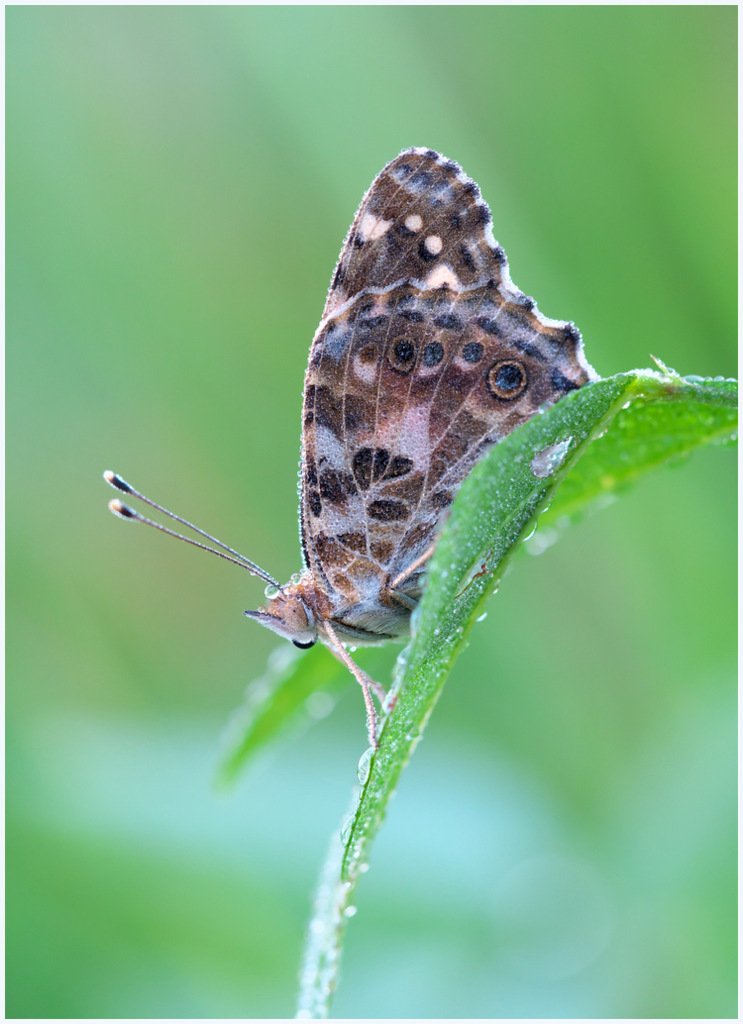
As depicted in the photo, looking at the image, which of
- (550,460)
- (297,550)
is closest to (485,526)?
(550,460)

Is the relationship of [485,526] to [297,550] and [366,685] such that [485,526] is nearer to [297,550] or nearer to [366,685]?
[366,685]

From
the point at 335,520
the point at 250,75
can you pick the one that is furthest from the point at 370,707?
the point at 250,75

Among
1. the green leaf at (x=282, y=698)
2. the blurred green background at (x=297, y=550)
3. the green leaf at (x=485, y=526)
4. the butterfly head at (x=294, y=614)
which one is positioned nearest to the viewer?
the green leaf at (x=485, y=526)

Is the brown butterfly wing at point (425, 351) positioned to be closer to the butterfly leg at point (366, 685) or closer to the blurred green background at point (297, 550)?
the butterfly leg at point (366, 685)

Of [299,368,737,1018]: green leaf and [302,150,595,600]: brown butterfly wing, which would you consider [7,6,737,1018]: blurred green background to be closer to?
[302,150,595,600]: brown butterfly wing

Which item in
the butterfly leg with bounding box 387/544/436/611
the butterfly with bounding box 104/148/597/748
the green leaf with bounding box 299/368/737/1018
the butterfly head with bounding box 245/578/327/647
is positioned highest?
the butterfly with bounding box 104/148/597/748

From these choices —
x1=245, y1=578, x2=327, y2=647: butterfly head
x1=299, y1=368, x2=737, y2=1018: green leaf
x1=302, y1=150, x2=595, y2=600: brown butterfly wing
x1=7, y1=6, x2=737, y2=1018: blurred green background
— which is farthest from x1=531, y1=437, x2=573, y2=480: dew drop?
x1=7, y1=6, x2=737, y2=1018: blurred green background

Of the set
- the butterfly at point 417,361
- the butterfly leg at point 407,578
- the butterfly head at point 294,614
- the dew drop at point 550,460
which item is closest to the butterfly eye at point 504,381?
the butterfly at point 417,361
